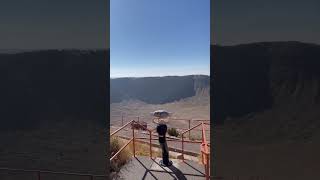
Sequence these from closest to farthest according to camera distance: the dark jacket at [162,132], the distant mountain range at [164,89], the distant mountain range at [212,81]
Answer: the distant mountain range at [212,81] → the dark jacket at [162,132] → the distant mountain range at [164,89]

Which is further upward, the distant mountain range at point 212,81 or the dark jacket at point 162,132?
the distant mountain range at point 212,81

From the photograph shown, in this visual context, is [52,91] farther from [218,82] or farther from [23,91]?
[218,82]

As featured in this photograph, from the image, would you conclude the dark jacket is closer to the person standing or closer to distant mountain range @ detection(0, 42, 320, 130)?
the person standing

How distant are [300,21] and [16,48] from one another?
4824 millimetres

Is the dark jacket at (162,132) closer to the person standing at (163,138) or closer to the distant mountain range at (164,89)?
the person standing at (163,138)

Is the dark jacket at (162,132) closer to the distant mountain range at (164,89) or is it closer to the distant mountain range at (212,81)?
the distant mountain range at (212,81)

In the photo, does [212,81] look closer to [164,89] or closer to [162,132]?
[162,132]

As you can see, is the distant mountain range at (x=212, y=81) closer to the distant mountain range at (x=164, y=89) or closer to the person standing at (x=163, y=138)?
the person standing at (x=163, y=138)

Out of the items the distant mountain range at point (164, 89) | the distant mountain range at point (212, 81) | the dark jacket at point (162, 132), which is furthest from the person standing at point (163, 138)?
the distant mountain range at point (164, 89)

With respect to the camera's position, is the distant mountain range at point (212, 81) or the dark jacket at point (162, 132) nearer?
the distant mountain range at point (212, 81)

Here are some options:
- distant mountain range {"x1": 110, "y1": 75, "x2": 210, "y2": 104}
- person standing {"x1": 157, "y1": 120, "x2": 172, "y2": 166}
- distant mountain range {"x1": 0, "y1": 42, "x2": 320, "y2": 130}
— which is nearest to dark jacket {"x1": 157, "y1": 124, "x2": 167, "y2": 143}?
person standing {"x1": 157, "y1": 120, "x2": 172, "y2": 166}

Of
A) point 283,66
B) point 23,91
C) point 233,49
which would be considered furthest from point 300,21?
point 23,91

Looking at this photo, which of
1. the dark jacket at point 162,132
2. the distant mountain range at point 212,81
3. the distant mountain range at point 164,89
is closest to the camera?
the distant mountain range at point 212,81

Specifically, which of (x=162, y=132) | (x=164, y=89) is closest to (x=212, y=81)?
(x=162, y=132)
